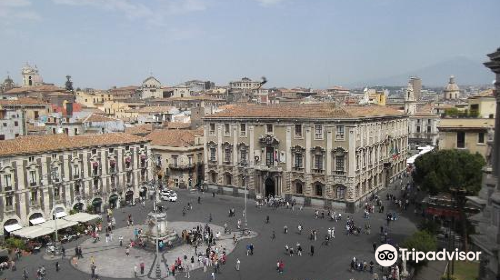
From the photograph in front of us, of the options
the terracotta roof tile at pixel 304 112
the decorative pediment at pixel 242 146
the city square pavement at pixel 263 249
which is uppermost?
the terracotta roof tile at pixel 304 112

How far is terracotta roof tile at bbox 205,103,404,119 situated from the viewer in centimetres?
5109

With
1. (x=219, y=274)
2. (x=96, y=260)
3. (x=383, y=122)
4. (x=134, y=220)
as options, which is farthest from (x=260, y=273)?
(x=383, y=122)

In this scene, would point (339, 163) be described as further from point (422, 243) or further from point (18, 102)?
point (18, 102)

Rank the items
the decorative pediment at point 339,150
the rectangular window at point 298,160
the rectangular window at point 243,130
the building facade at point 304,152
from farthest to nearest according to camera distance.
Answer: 1. the rectangular window at point 243,130
2. the rectangular window at point 298,160
3. the building facade at point 304,152
4. the decorative pediment at point 339,150

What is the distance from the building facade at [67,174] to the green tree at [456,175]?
116ft

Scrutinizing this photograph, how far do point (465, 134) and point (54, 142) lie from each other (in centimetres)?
4229

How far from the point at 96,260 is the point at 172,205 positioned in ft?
61.9

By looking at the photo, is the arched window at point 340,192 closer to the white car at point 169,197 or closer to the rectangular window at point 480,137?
the rectangular window at point 480,137

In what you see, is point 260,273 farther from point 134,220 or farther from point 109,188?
point 109,188

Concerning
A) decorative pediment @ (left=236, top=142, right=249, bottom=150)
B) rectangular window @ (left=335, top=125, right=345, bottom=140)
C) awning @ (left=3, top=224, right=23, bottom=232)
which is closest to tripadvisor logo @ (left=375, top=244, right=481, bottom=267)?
rectangular window @ (left=335, top=125, right=345, bottom=140)

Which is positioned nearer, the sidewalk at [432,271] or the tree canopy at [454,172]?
the sidewalk at [432,271]

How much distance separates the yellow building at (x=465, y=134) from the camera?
4034 centimetres

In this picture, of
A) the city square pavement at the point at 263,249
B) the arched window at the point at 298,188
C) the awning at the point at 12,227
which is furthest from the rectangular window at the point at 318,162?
the awning at the point at 12,227

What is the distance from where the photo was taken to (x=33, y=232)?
39.4 meters
